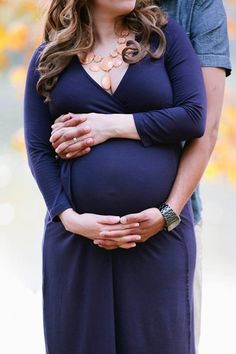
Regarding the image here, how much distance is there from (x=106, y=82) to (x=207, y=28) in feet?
1.05

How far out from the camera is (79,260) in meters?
1.88

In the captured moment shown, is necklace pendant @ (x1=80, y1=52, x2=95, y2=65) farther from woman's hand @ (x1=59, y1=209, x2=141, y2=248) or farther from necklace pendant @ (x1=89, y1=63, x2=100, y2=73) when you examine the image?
woman's hand @ (x1=59, y1=209, x2=141, y2=248)

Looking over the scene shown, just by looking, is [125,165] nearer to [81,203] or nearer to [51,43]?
[81,203]

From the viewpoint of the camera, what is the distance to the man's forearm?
1.87 m

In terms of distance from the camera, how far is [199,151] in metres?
1.92

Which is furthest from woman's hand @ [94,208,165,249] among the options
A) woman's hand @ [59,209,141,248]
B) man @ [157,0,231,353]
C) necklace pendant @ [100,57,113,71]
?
necklace pendant @ [100,57,113,71]

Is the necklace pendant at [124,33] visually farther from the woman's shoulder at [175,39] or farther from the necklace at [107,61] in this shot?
the woman's shoulder at [175,39]

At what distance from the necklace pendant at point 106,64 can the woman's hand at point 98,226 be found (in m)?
0.40

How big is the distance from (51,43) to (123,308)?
748 millimetres

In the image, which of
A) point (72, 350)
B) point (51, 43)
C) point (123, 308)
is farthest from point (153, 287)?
point (51, 43)

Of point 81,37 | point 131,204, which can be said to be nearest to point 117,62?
point 81,37

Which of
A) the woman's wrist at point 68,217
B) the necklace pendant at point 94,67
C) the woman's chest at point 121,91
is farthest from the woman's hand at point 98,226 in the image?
the necklace pendant at point 94,67

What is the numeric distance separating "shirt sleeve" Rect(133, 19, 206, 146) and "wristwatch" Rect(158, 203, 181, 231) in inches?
6.8

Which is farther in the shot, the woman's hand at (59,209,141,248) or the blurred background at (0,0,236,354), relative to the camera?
the blurred background at (0,0,236,354)
